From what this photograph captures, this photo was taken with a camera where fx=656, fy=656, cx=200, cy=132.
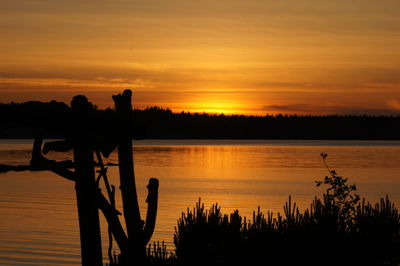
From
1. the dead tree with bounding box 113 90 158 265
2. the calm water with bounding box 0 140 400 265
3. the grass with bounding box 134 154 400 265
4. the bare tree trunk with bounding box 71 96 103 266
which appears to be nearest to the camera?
the bare tree trunk with bounding box 71 96 103 266

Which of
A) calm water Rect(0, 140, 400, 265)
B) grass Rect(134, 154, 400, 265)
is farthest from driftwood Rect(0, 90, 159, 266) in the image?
calm water Rect(0, 140, 400, 265)

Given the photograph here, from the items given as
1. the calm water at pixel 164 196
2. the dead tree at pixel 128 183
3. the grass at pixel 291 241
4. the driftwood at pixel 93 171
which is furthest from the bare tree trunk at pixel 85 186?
the calm water at pixel 164 196

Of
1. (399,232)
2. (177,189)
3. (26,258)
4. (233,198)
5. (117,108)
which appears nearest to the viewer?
(117,108)

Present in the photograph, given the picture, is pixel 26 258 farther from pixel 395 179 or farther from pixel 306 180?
pixel 395 179

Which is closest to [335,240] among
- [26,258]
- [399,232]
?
[399,232]

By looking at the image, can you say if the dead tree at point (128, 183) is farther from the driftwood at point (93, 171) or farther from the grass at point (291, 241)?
the grass at point (291, 241)

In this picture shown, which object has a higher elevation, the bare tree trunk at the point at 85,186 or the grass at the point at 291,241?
the bare tree trunk at the point at 85,186

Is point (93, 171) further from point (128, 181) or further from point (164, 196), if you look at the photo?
point (164, 196)

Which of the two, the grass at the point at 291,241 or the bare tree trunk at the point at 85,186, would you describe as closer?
the bare tree trunk at the point at 85,186

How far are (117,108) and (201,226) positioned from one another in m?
6.35

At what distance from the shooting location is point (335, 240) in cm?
1370

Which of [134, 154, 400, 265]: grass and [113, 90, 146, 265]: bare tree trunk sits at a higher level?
[113, 90, 146, 265]: bare tree trunk

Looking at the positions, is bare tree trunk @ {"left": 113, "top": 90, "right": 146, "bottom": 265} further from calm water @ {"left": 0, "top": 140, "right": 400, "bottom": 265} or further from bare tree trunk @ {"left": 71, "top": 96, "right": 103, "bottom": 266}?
calm water @ {"left": 0, "top": 140, "right": 400, "bottom": 265}

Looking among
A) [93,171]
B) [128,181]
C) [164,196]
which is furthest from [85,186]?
[164,196]
